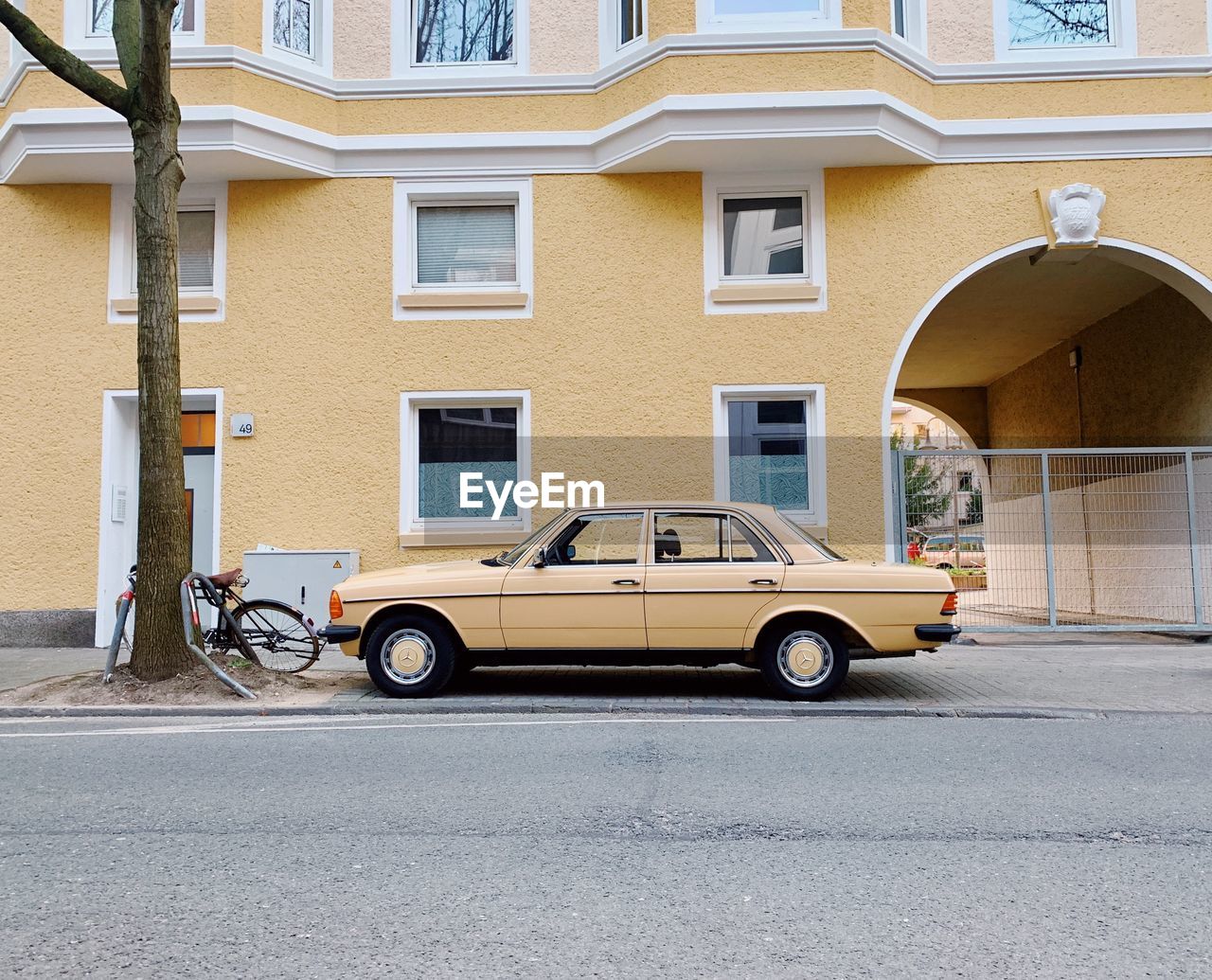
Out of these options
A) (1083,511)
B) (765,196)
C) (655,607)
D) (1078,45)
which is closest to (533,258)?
(765,196)

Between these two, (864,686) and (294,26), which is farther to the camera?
(294,26)

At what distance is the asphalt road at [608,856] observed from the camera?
11.3ft

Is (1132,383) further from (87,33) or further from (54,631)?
(54,631)

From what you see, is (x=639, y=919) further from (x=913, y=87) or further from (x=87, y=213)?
(x=87, y=213)

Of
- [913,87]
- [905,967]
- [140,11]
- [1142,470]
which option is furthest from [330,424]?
[905,967]

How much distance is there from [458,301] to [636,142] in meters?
2.66

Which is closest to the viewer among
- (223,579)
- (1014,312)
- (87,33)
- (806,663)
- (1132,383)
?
(806,663)

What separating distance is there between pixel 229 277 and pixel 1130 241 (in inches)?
404

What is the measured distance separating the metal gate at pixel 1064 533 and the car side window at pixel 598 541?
482cm

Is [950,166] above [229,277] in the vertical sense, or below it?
above

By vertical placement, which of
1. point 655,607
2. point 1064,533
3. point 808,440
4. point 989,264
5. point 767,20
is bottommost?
point 655,607

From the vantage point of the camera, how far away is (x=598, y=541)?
8.71 m

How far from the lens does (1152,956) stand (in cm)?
341

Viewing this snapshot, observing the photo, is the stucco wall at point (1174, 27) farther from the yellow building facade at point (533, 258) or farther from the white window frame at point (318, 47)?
the white window frame at point (318, 47)
